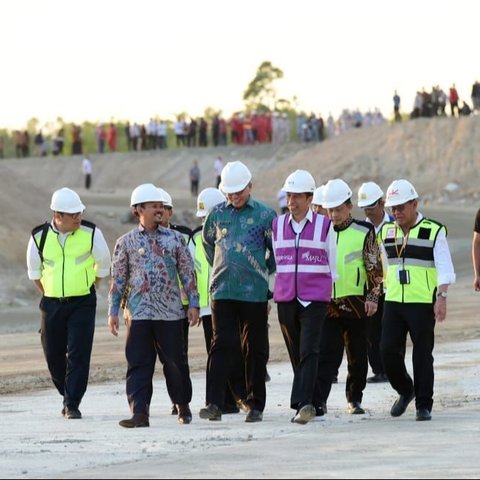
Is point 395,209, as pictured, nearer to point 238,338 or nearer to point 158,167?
point 238,338

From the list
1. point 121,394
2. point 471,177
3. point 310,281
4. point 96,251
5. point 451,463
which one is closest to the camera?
point 451,463

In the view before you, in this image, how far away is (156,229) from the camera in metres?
14.0

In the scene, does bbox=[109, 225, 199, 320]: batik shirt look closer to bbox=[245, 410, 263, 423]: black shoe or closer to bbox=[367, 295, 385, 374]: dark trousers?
bbox=[245, 410, 263, 423]: black shoe

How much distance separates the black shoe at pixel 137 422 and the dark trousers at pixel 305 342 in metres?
1.12

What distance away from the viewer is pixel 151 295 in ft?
45.4

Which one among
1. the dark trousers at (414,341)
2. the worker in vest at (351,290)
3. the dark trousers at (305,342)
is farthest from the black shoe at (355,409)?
the dark trousers at (305,342)

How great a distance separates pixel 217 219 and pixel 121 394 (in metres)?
2.95

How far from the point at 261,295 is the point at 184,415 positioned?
1.08 m

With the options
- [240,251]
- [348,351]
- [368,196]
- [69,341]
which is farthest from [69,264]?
[368,196]

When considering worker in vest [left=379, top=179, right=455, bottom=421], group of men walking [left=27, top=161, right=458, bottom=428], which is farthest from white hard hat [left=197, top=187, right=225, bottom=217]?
worker in vest [left=379, top=179, right=455, bottom=421]

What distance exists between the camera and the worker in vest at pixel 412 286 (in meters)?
14.2

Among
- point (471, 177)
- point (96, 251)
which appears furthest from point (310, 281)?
point (471, 177)

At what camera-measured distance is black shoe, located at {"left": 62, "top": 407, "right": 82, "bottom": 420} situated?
47.3 ft

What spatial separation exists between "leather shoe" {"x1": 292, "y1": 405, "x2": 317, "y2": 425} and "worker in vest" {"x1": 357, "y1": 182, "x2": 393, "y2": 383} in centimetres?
336
